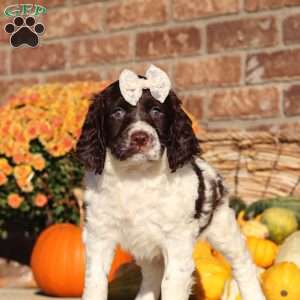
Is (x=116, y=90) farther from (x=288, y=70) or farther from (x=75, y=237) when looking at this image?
(x=288, y=70)

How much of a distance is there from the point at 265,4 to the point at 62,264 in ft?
9.17

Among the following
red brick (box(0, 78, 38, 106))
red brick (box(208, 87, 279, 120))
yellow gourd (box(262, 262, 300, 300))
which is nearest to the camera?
yellow gourd (box(262, 262, 300, 300))

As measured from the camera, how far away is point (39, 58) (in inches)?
315

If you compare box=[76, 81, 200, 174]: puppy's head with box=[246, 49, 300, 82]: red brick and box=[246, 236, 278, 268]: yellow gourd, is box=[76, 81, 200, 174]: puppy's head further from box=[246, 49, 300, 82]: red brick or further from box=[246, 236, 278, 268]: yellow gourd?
box=[246, 49, 300, 82]: red brick

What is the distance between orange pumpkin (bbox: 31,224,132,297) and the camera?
18.6 feet

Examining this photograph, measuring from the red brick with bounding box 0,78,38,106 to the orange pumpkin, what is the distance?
101 inches

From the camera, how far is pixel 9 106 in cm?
669

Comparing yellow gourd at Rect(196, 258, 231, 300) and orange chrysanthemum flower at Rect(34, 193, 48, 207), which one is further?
orange chrysanthemum flower at Rect(34, 193, 48, 207)

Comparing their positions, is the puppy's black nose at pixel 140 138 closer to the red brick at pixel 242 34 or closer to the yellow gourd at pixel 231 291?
the yellow gourd at pixel 231 291

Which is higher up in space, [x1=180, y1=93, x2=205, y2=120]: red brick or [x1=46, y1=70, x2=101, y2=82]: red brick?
[x1=46, y1=70, x2=101, y2=82]: red brick

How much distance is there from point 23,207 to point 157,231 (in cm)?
256

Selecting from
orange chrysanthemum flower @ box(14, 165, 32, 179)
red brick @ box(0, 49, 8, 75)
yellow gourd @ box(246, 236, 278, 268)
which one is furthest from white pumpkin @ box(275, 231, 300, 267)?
red brick @ box(0, 49, 8, 75)

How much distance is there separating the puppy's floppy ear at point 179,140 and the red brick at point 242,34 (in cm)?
281

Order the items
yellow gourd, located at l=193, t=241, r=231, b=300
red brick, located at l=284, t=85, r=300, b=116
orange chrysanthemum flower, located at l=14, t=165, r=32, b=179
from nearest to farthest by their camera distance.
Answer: yellow gourd, located at l=193, t=241, r=231, b=300 → orange chrysanthemum flower, located at l=14, t=165, r=32, b=179 → red brick, located at l=284, t=85, r=300, b=116
